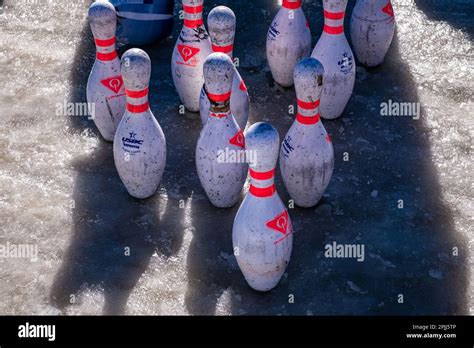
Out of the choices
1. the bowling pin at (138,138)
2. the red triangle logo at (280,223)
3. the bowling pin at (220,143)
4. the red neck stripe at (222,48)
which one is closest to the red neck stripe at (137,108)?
the bowling pin at (138,138)

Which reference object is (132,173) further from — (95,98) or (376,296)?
(376,296)

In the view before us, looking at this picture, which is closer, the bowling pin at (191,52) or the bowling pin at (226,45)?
the bowling pin at (226,45)

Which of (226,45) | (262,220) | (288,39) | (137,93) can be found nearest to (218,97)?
(137,93)

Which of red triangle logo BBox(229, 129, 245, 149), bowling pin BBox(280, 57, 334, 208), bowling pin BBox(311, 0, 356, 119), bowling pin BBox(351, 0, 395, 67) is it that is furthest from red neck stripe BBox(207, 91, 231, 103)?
bowling pin BBox(351, 0, 395, 67)

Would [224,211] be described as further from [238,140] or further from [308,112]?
[308,112]

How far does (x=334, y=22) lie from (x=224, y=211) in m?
1.17

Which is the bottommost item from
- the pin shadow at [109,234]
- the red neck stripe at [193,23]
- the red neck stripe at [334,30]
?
the pin shadow at [109,234]

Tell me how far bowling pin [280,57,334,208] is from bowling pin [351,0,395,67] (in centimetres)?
126

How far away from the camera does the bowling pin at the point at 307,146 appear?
3574 mm

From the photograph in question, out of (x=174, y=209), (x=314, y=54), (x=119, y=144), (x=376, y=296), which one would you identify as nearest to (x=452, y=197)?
(x=376, y=296)

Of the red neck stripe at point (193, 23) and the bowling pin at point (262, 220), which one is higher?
the red neck stripe at point (193, 23)

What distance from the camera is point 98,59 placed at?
4148mm

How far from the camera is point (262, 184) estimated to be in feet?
10.9

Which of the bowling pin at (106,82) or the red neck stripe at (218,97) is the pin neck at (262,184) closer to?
the red neck stripe at (218,97)
